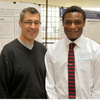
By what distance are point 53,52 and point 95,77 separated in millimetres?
500

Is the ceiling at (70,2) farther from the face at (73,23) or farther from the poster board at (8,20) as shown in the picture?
the face at (73,23)

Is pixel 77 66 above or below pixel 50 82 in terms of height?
above

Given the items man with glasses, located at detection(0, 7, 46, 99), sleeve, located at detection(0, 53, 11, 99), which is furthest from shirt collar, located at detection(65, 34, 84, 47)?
sleeve, located at detection(0, 53, 11, 99)

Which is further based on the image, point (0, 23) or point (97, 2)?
point (97, 2)

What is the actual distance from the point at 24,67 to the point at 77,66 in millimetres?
559

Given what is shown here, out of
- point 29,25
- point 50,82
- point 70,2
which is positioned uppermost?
point 70,2

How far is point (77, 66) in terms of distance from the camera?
128cm

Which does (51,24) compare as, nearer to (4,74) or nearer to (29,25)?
(29,25)

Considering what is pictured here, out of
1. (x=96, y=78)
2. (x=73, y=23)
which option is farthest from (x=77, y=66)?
(x=73, y=23)

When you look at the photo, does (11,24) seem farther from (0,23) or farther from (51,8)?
(51,8)

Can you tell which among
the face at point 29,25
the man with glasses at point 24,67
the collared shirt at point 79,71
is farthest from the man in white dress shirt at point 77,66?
the face at point 29,25

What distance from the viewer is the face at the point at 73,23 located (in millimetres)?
1271

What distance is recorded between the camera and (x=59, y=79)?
1.30 metres

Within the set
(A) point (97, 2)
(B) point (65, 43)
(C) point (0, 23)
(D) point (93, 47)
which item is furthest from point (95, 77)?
(A) point (97, 2)
